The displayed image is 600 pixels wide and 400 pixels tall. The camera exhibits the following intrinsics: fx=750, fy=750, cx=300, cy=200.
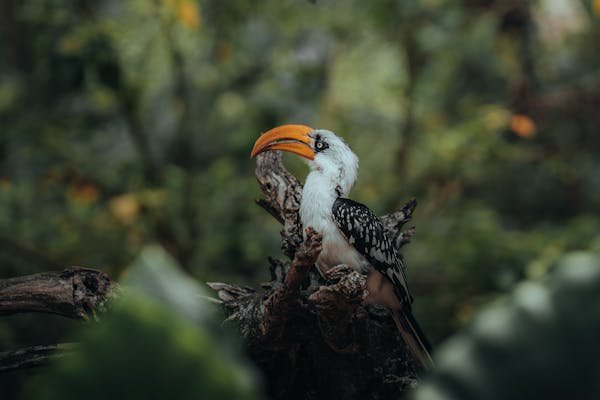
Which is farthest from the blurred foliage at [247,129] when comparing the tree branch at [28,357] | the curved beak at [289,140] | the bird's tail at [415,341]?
the bird's tail at [415,341]

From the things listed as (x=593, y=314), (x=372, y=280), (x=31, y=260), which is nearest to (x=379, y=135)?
(x=31, y=260)

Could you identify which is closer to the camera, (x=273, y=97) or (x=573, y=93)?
(x=273, y=97)

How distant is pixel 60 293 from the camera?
2299 mm

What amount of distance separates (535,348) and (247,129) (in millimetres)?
5282

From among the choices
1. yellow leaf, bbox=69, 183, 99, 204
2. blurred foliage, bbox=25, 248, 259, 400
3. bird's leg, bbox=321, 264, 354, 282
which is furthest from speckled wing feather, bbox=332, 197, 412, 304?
yellow leaf, bbox=69, 183, 99, 204

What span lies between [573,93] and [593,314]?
745 cm

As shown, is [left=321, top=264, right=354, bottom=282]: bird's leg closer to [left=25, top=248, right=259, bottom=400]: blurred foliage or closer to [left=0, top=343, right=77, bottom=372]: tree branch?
[left=0, top=343, right=77, bottom=372]: tree branch

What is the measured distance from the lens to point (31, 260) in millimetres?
5141

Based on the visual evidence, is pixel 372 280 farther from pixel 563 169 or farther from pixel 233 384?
pixel 563 169

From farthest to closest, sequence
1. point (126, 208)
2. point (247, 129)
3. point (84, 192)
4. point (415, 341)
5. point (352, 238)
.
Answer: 1. point (247, 129)
2. point (84, 192)
3. point (126, 208)
4. point (352, 238)
5. point (415, 341)

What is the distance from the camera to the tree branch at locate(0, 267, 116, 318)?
89.4 inches

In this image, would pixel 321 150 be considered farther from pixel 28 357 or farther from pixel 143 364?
pixel 143 364

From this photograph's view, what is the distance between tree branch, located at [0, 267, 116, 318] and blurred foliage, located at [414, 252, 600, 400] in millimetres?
1510

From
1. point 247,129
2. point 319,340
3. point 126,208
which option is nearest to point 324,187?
point 319,340
